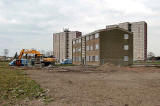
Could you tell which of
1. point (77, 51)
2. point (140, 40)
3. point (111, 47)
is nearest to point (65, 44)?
point (140, 40)

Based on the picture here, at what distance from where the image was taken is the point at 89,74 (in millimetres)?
20500

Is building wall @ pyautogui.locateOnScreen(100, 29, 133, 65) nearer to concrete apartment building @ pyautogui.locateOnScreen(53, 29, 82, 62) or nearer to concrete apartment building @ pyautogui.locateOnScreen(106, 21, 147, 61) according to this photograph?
concrete apartment building @ pyautogui.locateOnScreen(106, 21, 147, 61)

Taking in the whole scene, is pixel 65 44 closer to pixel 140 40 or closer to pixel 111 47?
pixel 140 40

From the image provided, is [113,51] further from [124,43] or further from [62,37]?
[62,37]

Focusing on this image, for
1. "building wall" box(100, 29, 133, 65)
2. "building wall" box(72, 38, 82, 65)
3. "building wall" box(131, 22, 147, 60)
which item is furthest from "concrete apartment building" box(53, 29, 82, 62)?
"building wall" box(100, 29, 133, 65)

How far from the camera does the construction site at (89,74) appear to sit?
7.24 meters

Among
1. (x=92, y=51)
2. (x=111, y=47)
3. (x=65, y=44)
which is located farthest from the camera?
(x=65, y=44)

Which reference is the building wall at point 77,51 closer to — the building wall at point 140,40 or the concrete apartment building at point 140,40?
the concrete apartment building at point 140,40

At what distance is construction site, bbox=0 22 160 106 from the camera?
23.7 feet

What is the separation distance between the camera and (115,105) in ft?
21.2

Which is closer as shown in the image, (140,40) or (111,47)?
(111,47)

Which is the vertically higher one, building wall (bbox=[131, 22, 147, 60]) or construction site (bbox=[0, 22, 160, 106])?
building wall (bbox=[131, 22, 147, 60])

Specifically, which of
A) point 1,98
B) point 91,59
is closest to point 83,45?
point 91,59

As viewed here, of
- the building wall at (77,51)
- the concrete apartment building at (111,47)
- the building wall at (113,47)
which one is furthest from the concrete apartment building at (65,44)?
the building wall at (113,47)
